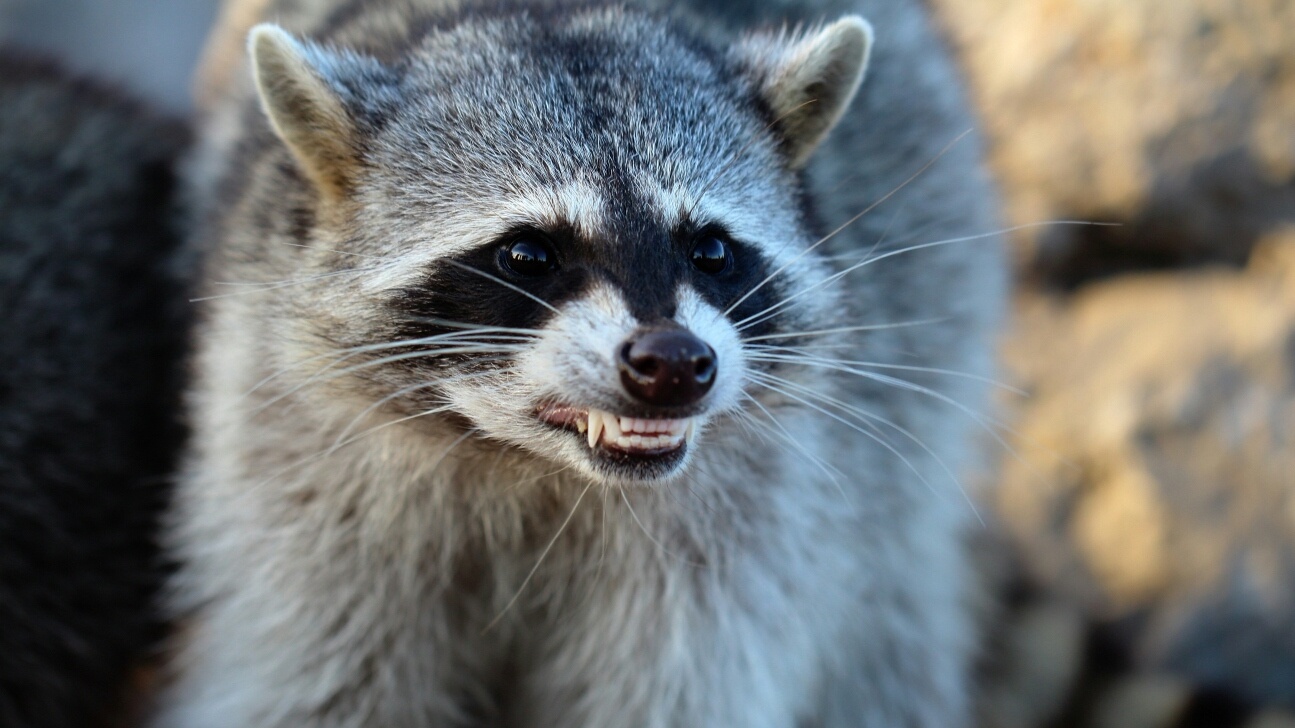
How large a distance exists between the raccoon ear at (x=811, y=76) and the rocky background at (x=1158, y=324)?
1620 millimetres

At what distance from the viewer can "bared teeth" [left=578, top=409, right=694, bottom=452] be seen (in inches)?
89.9

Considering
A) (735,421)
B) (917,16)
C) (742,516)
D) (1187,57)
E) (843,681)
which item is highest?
(917,16)

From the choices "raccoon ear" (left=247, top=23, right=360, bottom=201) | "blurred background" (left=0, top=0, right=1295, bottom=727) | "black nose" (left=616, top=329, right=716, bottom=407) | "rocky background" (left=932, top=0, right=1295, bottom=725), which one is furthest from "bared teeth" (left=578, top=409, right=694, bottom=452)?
"rocky background" (left=932, top=0, right=1295, bottom=725)

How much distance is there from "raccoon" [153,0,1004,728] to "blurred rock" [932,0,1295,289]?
4.22 feet

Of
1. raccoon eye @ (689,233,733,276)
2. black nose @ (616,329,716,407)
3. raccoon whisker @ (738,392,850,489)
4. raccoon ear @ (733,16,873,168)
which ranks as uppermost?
raccoon ear @ (733,16,873,168)

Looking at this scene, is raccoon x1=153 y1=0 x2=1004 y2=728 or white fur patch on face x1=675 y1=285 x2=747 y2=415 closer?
white fur patch on face x1=675 y1=285 x2=747 y2=415

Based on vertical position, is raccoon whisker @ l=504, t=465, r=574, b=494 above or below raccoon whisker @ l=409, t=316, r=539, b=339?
below

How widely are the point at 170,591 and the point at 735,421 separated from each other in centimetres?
175

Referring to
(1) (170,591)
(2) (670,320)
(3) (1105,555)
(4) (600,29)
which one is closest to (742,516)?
(2) (670,320)

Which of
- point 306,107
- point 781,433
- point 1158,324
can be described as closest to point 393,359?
point 306,107

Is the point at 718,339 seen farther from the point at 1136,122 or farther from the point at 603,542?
the point at 1136,122

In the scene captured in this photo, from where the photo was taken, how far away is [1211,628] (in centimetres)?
407

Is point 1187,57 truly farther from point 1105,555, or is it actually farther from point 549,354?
point 549,354

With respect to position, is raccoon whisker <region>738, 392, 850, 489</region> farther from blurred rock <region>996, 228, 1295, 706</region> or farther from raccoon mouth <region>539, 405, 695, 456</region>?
blurred rock <region>996, 228, 1295, 706</region>
